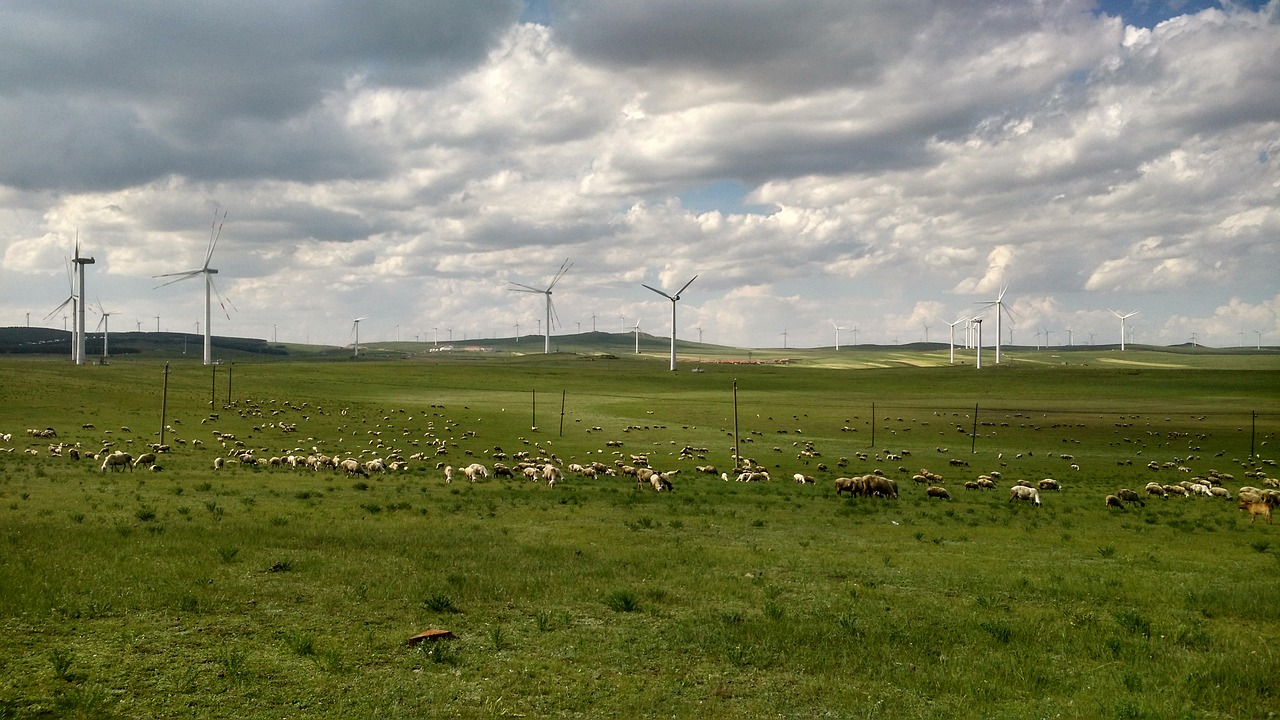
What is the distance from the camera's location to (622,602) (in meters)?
16.3

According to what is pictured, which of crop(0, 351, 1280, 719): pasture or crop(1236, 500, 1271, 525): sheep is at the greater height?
crop(0, 351, 1280, 719): pasture

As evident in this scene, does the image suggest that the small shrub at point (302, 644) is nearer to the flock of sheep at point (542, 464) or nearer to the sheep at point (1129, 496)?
the flock of sheep at point (542, 464)

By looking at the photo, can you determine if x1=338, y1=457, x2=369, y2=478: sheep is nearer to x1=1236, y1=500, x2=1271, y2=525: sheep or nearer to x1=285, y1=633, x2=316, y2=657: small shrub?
x1=285, y1=633, x2=316, y2=657: small shrub

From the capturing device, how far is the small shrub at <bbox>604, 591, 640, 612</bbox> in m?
16.2

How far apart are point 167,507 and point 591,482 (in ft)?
64.5

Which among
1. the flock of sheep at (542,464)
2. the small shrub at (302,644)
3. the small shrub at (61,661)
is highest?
the small shrub at (61,661)

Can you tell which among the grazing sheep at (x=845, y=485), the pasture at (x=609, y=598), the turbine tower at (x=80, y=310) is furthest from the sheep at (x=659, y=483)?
the turbine tower at (x=80, y=310)

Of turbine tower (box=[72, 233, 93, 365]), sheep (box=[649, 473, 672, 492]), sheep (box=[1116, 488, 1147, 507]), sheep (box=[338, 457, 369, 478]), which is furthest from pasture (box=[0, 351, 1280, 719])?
turbine tower (box=[72, 233, 93, 365])

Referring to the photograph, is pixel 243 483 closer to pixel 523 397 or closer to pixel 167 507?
pixel 167 507

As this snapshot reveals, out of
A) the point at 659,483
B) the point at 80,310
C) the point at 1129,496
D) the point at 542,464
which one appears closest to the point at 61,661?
the point at 659,483

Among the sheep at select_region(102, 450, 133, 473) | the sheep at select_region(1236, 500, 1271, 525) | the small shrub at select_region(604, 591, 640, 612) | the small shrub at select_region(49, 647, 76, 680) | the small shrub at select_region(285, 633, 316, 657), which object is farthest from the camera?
the sheep at select_region(102, 450, 133, 473)

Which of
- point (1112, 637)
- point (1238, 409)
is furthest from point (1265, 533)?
point (1238, 409)

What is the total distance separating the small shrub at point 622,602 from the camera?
1625 centimetres

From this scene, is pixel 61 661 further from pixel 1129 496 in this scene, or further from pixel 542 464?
pixel 1129 496
